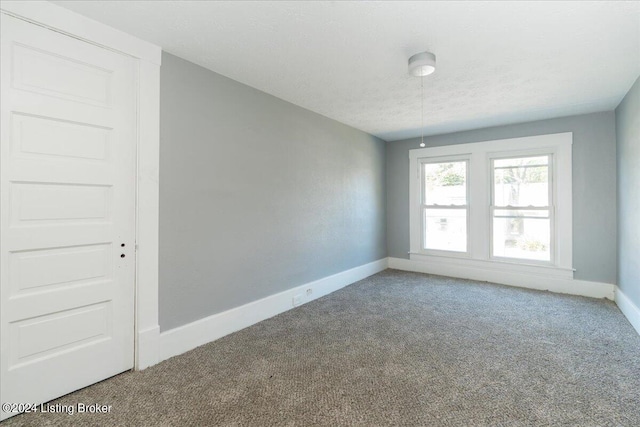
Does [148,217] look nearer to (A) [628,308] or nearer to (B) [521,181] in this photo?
(A) [628,308]

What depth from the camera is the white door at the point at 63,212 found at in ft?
5.52

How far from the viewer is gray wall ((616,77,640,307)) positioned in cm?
281

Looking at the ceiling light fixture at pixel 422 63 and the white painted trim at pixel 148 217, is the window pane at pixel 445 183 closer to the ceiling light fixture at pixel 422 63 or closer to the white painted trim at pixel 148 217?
the ceiling light fixture at pixel 422 63

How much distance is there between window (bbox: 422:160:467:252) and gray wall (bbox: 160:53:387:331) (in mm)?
1719

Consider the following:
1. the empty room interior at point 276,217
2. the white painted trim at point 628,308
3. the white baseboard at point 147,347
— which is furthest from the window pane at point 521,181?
the white baseboard at point 147,347

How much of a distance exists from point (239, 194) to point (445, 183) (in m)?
3.65

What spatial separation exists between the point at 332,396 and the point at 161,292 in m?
1.50

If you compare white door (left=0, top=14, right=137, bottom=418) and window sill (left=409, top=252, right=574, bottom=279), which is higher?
white door (left=0, top=14, right=137, bottom=418)

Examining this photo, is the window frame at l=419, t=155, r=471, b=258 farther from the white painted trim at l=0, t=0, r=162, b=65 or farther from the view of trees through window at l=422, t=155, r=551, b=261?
the white painted trim at l=0, t=0, r=162, b=65

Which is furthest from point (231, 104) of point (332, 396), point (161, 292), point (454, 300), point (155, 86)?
point (454, 300)

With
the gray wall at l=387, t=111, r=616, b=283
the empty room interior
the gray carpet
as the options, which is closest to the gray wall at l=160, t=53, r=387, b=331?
the empty room interior

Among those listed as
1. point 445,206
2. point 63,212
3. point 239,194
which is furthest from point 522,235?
point 63,212

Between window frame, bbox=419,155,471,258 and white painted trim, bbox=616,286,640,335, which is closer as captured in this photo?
white painted trim, bbox=616,286,640,335

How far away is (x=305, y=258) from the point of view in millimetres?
3660
